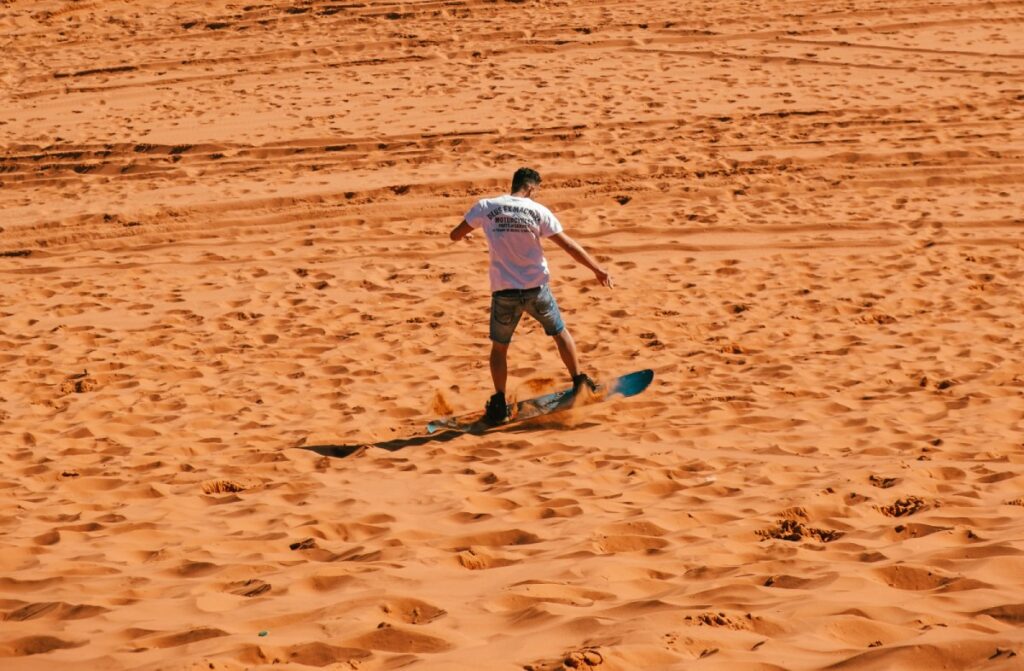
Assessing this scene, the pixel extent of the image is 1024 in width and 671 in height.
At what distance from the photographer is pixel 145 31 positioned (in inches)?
828

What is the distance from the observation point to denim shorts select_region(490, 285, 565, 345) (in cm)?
781

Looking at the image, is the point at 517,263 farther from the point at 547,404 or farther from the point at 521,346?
the point at 521,346

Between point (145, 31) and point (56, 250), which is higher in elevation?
point (145, 31)

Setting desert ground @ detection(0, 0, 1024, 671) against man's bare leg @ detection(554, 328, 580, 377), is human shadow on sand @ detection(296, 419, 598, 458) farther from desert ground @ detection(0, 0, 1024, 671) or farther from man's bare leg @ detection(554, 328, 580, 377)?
man's bare leg @ detection(554, 328, 580, 377)

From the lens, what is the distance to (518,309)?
783 centimetres

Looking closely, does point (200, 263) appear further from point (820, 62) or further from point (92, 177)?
point (820, 62)

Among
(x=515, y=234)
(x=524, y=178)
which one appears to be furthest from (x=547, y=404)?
(x=524, y=178)

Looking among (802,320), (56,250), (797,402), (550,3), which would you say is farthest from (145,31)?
(797,402)

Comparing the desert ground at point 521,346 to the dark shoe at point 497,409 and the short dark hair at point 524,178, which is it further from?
the short dark hair at point 524,178

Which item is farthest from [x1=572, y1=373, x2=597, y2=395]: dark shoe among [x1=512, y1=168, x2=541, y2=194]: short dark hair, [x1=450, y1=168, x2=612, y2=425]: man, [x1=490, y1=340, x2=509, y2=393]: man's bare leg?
[x1=512, y1=168, x2=541, y2=194]: short dark hair

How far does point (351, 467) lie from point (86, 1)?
58.6ft

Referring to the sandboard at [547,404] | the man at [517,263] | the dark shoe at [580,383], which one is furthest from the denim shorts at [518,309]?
the sandboard at [547,404]

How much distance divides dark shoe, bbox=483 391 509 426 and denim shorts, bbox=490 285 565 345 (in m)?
0.34

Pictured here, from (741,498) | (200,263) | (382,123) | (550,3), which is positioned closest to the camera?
(741,498)
